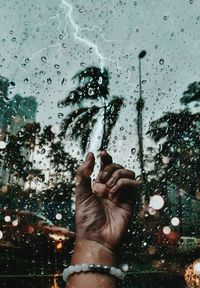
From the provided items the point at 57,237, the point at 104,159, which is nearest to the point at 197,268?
the point at 104,159

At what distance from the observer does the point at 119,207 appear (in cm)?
199

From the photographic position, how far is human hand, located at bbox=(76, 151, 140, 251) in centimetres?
186

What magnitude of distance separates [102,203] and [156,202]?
21.2 m

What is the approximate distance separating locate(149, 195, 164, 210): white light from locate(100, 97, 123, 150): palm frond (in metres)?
7.17

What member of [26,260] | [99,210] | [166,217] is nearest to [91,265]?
[99,210]

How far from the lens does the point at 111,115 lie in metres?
16.3

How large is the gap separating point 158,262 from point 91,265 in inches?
443

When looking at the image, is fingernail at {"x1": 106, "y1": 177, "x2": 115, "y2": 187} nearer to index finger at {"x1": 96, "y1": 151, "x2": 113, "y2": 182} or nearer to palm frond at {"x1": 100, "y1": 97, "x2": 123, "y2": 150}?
index finger at {"x1": 96, "y1": 151, "x2": 113, "y2": 182}

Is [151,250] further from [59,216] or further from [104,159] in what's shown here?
[104,159]

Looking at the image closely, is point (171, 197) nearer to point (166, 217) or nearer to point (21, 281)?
point (166, 217)

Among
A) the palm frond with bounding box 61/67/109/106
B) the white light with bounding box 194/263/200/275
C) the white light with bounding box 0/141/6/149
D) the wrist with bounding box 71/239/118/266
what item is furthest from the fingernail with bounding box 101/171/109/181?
the white light with bounding box 0/141/6/149

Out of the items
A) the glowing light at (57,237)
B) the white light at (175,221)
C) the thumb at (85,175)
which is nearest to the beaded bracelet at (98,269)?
the thumb at (85,175)

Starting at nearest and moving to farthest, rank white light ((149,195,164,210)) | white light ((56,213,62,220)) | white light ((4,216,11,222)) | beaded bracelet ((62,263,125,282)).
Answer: beaded bracelet ((62,263,125,282))
white light ((4,216,11,222))
white light ((149,195,164,210))
white light ((56,213,62,220))

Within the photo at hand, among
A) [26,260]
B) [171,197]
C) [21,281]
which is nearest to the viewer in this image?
[21,281]
